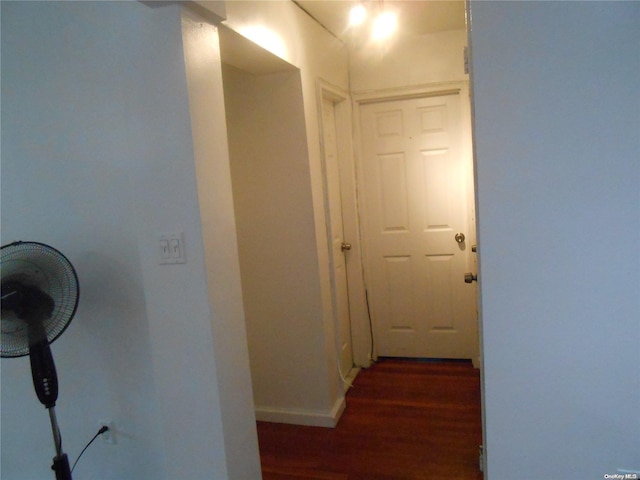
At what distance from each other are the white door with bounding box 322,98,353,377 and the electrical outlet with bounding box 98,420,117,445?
1.35m

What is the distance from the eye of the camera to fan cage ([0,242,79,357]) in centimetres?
148

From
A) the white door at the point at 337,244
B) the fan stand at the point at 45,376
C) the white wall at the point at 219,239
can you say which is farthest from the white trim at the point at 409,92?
the fan stand at the point at 45,376

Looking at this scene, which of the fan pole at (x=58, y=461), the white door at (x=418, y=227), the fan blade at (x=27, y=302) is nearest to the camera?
the fan blade at (x=27, y=302)

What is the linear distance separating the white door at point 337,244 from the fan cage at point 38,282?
1484mm

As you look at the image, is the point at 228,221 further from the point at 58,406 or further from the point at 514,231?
the point at 58,406

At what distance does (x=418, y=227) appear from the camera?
3.13m

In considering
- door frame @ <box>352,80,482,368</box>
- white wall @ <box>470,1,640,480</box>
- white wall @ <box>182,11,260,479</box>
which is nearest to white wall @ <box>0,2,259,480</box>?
white wall @ <box>182,11,260,479</box>

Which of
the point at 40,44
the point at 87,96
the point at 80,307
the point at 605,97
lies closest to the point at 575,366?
the point at 605,97

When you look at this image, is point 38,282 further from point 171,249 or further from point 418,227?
A: point 418,227

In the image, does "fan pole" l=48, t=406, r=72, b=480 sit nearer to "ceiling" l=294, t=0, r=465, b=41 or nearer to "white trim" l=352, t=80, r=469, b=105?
"ceiling" l=294, t=0, r=465, b=41

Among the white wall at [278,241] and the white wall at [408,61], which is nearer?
the white wall at [278,241]

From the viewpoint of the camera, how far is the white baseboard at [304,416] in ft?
8.02

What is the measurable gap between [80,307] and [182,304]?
0.58 metres

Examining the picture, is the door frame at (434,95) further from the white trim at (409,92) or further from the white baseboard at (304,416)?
the white baseboard at (304,416)
